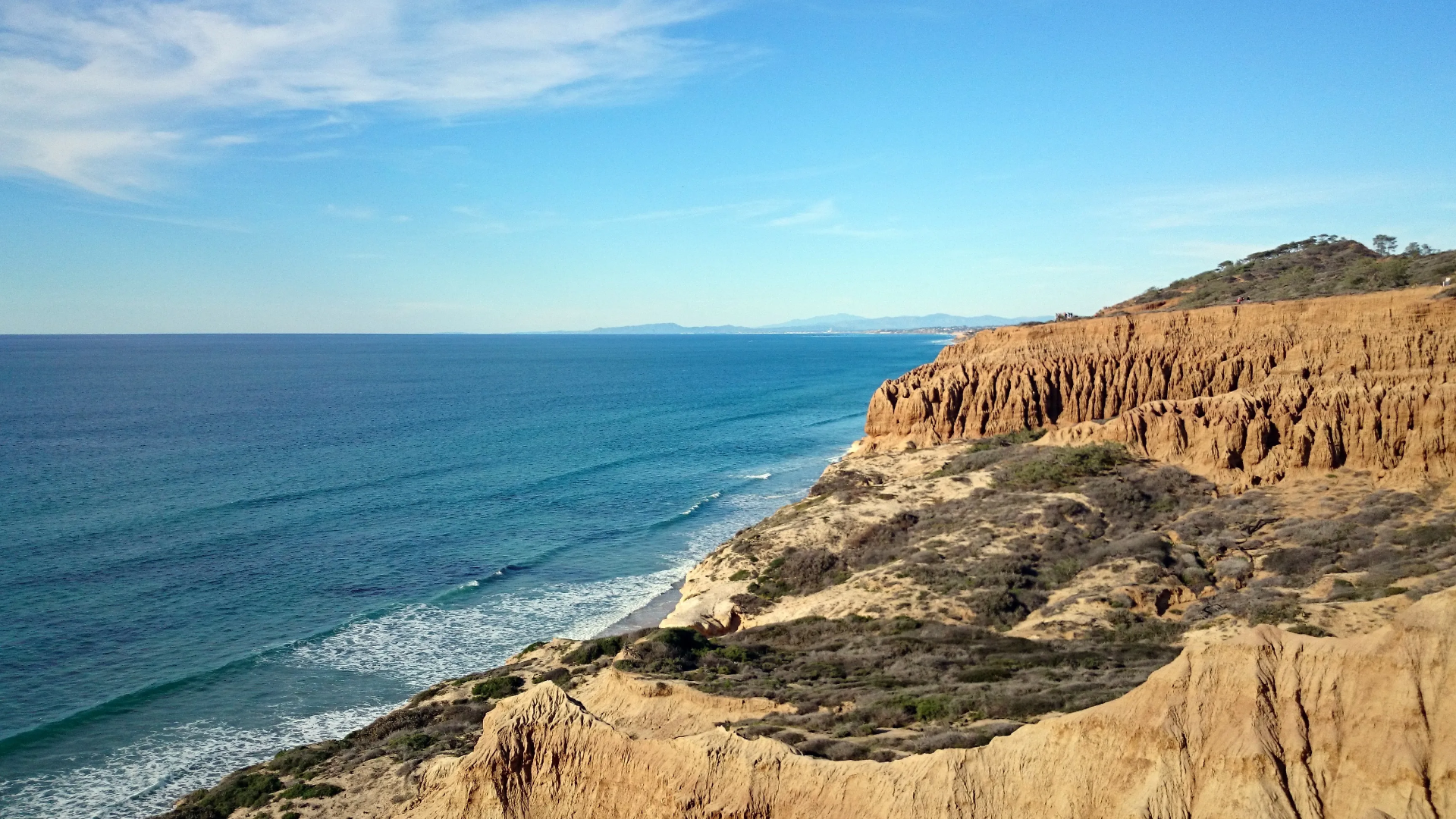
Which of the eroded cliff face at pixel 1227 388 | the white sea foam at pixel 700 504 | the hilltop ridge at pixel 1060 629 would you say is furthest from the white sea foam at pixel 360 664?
the eroded cliff face at pixel 1227 388

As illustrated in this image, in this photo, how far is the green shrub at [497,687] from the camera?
26734 mm

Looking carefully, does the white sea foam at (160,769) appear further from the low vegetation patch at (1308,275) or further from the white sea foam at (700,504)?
the low vegetation patch at (1308,275)

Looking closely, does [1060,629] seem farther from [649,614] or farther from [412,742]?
[412,742]

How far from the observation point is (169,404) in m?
108

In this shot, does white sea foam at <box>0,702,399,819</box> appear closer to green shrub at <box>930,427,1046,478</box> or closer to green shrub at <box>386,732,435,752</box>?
green shrub at <box>386,732,435,752</box>

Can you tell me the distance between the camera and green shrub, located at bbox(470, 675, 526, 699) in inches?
1053

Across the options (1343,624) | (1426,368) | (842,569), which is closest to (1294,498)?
(1426,368)

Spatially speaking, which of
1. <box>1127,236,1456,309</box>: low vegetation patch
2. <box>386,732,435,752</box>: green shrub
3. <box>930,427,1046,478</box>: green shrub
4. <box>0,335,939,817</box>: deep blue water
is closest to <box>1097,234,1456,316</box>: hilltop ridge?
<box>1127,236,1456,309</box>: low vegetation patch

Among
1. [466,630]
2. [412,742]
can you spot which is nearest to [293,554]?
[466,630]

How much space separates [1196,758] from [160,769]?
92.0 ft

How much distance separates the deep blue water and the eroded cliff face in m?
14.8

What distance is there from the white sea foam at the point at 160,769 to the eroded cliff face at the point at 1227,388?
35.9m

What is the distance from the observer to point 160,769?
2672 cm

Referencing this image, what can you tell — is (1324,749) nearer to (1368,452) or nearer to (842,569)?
(842,569)
